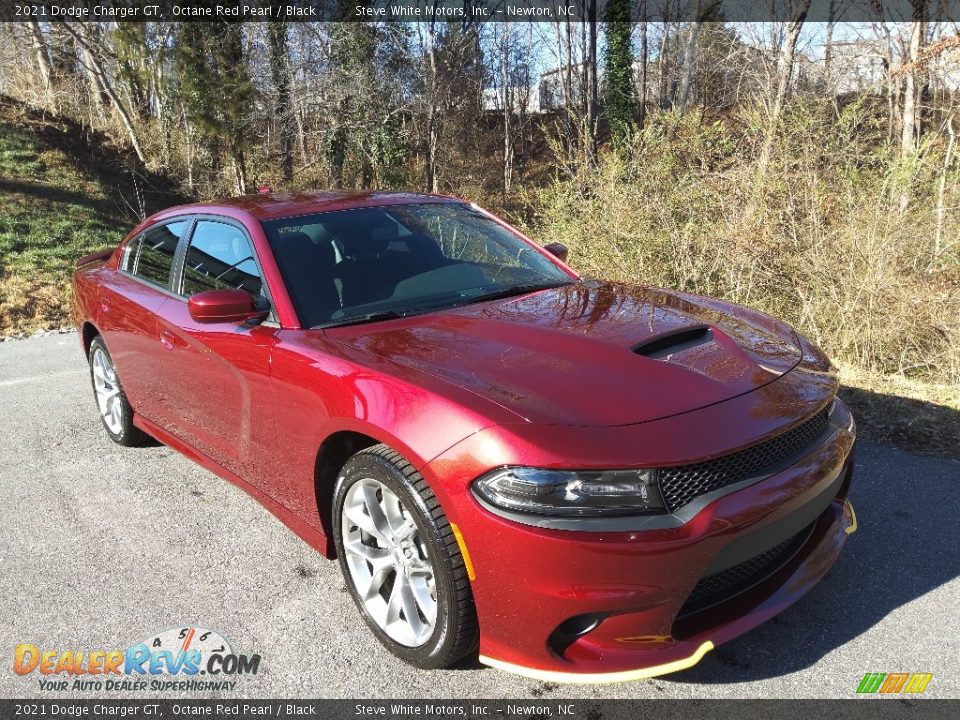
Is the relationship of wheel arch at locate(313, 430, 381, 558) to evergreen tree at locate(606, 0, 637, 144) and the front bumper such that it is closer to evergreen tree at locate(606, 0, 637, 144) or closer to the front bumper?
the front bumper

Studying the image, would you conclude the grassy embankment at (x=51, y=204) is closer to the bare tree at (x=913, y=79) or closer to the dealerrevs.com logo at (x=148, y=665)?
the dealerrevs.com logo at (x=148, y=665)

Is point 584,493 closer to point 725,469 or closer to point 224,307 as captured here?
point 725,469

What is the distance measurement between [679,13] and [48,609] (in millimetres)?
36707

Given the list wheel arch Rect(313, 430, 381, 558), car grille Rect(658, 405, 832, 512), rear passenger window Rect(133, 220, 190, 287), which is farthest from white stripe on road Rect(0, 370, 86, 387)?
car grille Rect(658, 405, 832, 512)

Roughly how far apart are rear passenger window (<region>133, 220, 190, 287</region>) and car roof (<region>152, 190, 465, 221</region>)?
0.43 ft

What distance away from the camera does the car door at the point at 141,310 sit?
398cm

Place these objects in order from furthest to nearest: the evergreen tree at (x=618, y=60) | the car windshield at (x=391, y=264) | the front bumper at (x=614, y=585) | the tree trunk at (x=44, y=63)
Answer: the evergreen tree at (x=618, y=60), the tree trunk at (x=44, y=63), the car windshield at (x=391, y=264), the front bumper at (x=614, y=585)

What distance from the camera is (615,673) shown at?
2070 millimetres

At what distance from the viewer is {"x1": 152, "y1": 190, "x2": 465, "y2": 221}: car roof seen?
358 cm

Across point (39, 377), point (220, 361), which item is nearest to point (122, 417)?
point (220, 361)

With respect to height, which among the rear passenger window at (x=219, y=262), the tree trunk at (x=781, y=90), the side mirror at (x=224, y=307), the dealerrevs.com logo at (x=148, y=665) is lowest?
the dealerrevs.com logo at (x=148, y=665)

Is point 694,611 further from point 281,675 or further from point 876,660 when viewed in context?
point 281,675

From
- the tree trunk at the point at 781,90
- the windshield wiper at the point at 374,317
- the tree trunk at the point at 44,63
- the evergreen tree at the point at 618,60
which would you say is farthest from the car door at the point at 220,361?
the evergreen tree at the point at 618,60

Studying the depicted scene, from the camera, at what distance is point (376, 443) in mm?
2566
